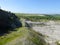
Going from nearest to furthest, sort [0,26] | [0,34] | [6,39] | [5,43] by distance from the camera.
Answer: [5,43]
[6,39]
[0,34]
[0,26]

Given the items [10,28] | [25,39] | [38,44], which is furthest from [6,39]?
[10,28]

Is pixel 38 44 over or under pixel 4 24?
under

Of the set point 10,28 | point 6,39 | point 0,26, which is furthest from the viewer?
point 10,28

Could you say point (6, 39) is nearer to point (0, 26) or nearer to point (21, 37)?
point (21, 37)

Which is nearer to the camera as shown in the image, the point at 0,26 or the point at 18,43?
the point at 18,43

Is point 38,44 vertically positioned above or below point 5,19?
below

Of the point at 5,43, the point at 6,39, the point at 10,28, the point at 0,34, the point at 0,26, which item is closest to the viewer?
the point at 5,43

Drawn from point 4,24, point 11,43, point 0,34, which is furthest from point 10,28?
point 11,43

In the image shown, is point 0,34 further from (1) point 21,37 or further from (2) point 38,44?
(2) point 38,44

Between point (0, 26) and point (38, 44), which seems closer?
point (38, 44)
